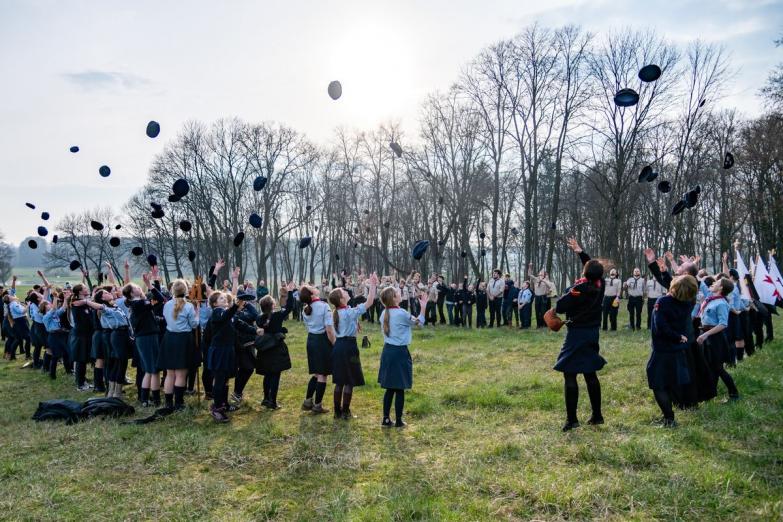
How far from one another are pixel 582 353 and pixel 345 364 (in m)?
3.21

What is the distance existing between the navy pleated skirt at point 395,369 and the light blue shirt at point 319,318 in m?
1.31

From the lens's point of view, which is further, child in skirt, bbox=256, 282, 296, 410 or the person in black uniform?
child in skirt, bbox=256, 282, 296, 410

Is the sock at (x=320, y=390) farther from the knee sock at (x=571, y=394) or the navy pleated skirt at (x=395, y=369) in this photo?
the knee sock at (x=571, y=394)

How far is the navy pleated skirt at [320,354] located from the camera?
27.0ft

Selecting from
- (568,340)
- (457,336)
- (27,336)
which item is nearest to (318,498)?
(568,340)

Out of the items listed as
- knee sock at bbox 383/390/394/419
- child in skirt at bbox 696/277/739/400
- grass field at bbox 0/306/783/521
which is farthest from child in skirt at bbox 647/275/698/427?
knee sock at bbox 383/390/394/419

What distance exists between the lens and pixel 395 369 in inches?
282

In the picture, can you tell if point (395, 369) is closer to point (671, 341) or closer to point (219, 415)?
point (219, 415)

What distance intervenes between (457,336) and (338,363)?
10378 mm

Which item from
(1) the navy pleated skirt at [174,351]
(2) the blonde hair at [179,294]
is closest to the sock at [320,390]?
(1) the navy pleated skirt at [174,351]

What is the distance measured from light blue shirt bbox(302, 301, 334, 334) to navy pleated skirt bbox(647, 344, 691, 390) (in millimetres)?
4402

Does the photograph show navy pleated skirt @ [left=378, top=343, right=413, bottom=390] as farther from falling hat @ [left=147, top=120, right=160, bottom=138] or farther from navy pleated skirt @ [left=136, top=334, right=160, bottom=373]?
falling hat @ [left=147, top=120, right=160, bottom=138]

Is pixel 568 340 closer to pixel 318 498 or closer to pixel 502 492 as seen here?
pixel 502 492

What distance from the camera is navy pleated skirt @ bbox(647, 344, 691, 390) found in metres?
6.38
